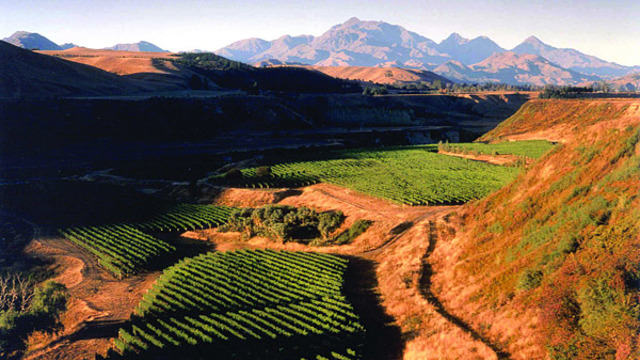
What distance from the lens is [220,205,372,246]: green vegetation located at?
1802 inches

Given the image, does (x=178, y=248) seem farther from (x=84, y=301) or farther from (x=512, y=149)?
(x=512, y=149)

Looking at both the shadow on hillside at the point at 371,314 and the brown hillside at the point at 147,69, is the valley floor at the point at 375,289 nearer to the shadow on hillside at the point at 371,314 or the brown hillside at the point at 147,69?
the shadow on hillside at the point at 371,314

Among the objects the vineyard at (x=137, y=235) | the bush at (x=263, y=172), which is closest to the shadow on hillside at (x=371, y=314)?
the vineyard at (x=137, y=235)

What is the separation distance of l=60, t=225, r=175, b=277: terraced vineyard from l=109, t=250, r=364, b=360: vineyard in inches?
214

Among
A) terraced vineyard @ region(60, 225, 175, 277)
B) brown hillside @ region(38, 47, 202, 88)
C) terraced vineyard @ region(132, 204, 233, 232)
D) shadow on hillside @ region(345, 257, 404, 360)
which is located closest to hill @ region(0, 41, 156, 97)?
brown hillside @ region(38, 47, 202, 88)

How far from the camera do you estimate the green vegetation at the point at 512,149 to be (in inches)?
3064

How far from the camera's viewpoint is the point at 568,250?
24.6 m

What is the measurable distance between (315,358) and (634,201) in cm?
2153

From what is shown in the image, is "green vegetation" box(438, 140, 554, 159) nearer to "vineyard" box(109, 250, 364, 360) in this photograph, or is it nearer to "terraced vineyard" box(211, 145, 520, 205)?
"terraced vineyard" box(211, 145, 520, 205)

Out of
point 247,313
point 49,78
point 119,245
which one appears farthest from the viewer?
point 49,78

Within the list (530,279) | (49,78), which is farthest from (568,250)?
(49,78)

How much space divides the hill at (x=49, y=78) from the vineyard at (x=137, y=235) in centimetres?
8456

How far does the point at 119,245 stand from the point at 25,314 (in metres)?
16.3

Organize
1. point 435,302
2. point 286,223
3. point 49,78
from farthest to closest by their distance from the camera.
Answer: point 49,78
point 286,223
point 435,302
